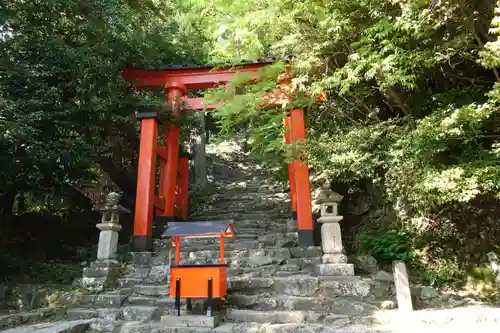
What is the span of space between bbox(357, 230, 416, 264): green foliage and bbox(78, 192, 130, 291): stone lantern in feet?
16.1

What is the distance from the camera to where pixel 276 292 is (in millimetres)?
5883

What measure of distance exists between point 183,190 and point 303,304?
5.65m

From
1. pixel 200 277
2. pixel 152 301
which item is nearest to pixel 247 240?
pixel 152 301

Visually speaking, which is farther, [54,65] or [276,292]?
[54,65]

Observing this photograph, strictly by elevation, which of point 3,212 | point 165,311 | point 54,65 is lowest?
point 165,311

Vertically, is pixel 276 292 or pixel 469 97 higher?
pixel 469 97

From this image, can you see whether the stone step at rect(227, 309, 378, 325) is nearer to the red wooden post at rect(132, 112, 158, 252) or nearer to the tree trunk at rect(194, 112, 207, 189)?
the red wooden post at rect(132, 112, 158, 252)

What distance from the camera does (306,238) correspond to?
7.11 meters

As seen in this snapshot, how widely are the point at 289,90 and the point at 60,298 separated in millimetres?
5741

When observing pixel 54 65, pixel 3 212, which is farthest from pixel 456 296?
pixel 3 212

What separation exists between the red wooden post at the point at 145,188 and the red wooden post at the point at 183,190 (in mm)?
2572

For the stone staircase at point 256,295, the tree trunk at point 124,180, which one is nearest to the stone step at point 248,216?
the stone staircase at point 256,295

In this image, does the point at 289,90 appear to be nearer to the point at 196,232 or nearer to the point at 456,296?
the point at 196,232

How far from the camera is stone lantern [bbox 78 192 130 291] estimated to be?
247 inches
